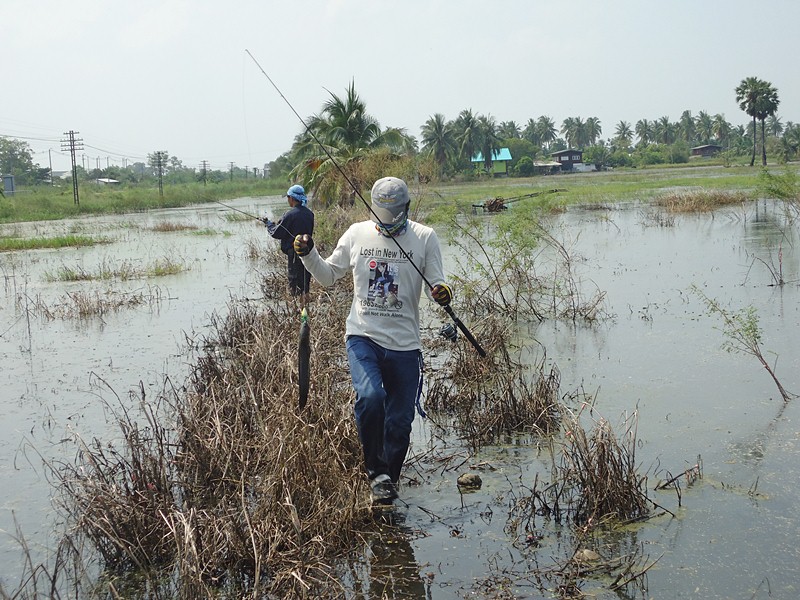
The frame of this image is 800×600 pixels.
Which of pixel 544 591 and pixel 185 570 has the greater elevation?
pixel 185 570

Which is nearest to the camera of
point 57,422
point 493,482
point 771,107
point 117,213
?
point 493,482

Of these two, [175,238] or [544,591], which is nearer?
[544,591]

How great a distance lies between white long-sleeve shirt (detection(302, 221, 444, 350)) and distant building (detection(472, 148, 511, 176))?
88.1 m

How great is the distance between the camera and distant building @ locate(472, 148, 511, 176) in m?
95.4

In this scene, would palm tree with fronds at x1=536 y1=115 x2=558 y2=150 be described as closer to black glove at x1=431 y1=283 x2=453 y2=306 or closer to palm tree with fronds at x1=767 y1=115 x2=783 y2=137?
palm tree with fronds at x1=767 y1=115 x2=783 y2=137

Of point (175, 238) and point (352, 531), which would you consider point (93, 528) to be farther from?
point (175, 238)

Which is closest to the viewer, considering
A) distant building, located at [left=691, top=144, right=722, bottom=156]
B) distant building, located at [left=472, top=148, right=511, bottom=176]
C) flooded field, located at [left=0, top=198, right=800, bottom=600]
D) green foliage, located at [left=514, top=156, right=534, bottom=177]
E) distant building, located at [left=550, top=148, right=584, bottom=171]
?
flooded field, located at [left=0, top=198, right=800, bottom=600]

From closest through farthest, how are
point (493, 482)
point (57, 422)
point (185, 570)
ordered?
point (185, 570)
point (493, 482)
point (57, 422)

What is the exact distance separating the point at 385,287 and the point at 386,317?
18 cm

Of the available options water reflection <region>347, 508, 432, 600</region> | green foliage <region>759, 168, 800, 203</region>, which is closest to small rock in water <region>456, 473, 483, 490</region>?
water reflection <region>347, 508, 432, 600</region>

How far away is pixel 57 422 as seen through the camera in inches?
299

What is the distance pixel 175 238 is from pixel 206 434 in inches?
1073

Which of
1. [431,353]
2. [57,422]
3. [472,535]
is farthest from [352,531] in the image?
[431,353]

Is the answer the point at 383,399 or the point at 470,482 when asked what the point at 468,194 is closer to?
the point at 470,482
